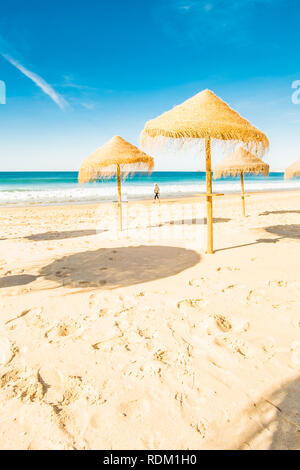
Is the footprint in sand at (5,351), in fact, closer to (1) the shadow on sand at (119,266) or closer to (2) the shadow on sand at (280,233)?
(1) the shadow on sand at (119,266)

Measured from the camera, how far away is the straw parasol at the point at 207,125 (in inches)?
159

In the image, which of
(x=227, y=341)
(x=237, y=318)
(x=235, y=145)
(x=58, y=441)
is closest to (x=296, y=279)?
(x=237, y=318)

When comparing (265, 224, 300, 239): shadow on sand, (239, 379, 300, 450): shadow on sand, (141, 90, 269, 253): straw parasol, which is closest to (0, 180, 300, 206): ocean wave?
(265, 224, 300, 239): shadow on sand

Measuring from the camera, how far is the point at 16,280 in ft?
12.3

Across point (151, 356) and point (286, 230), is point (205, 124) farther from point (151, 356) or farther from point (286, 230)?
point (286, 230)

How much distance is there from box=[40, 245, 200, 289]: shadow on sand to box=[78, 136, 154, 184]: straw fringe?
9.55 feet

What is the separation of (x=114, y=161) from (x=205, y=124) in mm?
3627

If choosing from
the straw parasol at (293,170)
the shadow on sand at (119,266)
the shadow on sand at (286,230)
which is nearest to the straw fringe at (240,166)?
the straw parasol at (293,170)

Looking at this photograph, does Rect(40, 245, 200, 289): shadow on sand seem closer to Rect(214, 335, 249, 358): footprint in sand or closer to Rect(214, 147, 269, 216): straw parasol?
Rect(214, 335, 249, 358): footprint in sand

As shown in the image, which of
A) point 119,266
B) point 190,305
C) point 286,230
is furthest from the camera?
point 286,230

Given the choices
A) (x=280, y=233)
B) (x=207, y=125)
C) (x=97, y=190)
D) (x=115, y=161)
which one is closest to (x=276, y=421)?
(x=207, y=125)

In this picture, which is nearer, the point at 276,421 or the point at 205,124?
the point at 276,421

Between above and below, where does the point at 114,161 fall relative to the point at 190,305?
above

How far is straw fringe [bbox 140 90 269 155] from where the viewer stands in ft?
13.2
